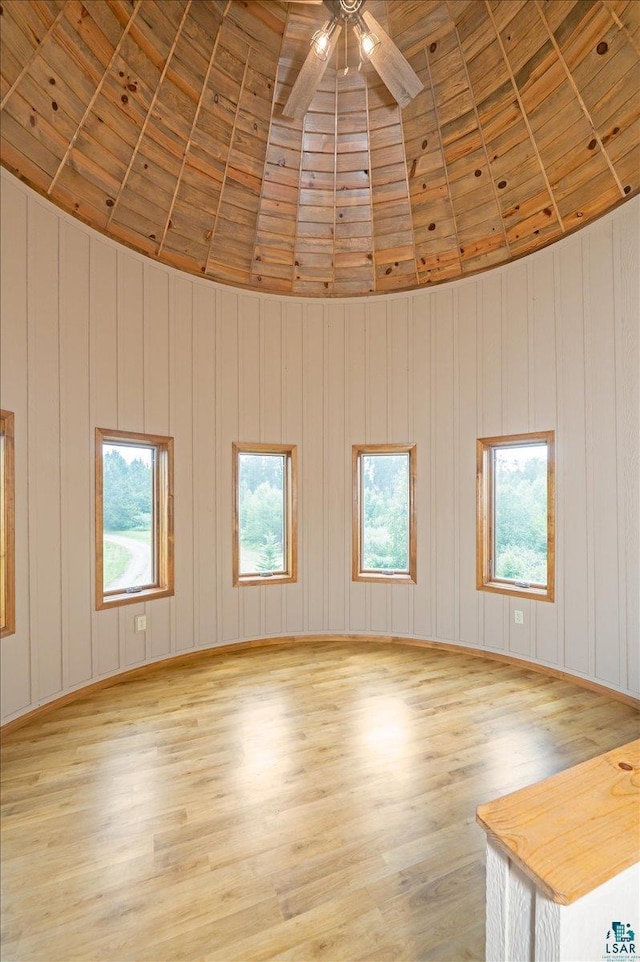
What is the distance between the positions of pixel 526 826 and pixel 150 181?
4.51m

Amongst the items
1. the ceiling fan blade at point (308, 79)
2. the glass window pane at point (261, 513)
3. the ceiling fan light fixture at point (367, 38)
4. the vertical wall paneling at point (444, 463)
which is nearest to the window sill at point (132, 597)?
the glass window pane at point (261, 513)

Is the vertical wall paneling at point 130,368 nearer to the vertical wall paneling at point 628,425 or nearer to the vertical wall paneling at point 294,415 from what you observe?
the vertical wall paneling at point 294,415

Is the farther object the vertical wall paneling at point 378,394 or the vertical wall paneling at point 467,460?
the vertical wall paneling at point 378,394

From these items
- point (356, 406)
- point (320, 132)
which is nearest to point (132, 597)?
point (356, 406)

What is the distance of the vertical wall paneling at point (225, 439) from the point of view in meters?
4.29

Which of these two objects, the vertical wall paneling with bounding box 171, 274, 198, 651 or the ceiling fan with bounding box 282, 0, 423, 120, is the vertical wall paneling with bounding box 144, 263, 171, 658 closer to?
the vertical wall paneling with bounding box 171, 274, 198, 651

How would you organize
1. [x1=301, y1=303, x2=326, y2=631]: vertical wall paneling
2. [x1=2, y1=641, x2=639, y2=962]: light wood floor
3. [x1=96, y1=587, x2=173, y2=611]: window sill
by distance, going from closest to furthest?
1. [x1=2, y1=641, x2=639, y2=962]: light wood floor
2. [x1=96, y1=587, x2=173, y2=611]: window sill
3. [x1=301, y1=303, x2=326, y2=631]: vertical wall paneling

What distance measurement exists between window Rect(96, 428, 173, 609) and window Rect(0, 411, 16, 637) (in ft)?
2.21

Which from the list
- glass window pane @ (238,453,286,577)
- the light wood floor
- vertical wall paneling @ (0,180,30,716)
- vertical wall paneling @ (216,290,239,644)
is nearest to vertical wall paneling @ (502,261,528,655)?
the light wood floor

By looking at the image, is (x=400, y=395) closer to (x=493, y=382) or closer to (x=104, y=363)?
(x=493, y=382)

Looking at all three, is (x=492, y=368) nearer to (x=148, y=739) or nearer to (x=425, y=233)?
(x=425, y=233)

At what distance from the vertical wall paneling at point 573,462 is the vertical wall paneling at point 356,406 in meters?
1.84

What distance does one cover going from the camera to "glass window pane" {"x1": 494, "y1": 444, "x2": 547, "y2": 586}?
12.8ft

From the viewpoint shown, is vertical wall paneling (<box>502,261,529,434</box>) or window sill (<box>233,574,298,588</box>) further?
window sill (<box>233,574,298,588</box>)
